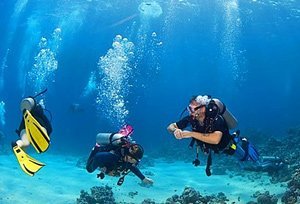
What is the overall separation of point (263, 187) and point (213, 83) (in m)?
84.0

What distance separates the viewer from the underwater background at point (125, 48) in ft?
119

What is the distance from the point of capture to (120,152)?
6039 mm

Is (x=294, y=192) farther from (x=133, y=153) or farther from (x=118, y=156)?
(x=118, y=156)

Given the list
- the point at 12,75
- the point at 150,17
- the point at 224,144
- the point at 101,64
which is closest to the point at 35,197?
the point at 224,144

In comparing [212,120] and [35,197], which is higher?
[35,197]

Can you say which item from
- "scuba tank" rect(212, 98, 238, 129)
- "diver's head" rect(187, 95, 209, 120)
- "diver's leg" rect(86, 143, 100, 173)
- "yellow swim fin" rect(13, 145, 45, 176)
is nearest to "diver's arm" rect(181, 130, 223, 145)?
"diver's head" rect(187, 95, 209, 120)

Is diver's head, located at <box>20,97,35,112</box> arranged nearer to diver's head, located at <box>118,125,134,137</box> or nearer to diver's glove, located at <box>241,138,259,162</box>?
diver's head, located at <box>118,125,134,137</box>

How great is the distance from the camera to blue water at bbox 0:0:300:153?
36594 mm

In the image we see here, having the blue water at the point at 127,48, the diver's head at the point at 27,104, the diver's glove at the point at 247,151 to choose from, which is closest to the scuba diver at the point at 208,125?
the diver's glove at the point at 247,151

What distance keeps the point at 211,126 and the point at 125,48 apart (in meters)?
44.2

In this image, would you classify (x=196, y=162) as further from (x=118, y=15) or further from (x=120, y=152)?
(x=118, y=15)

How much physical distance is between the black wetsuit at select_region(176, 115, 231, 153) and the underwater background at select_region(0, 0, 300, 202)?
1530cm

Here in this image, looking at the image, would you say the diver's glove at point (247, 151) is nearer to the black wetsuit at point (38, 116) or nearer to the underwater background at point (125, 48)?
the black wetsuit at point (38, 116)

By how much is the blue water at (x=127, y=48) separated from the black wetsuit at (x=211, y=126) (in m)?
19.5
